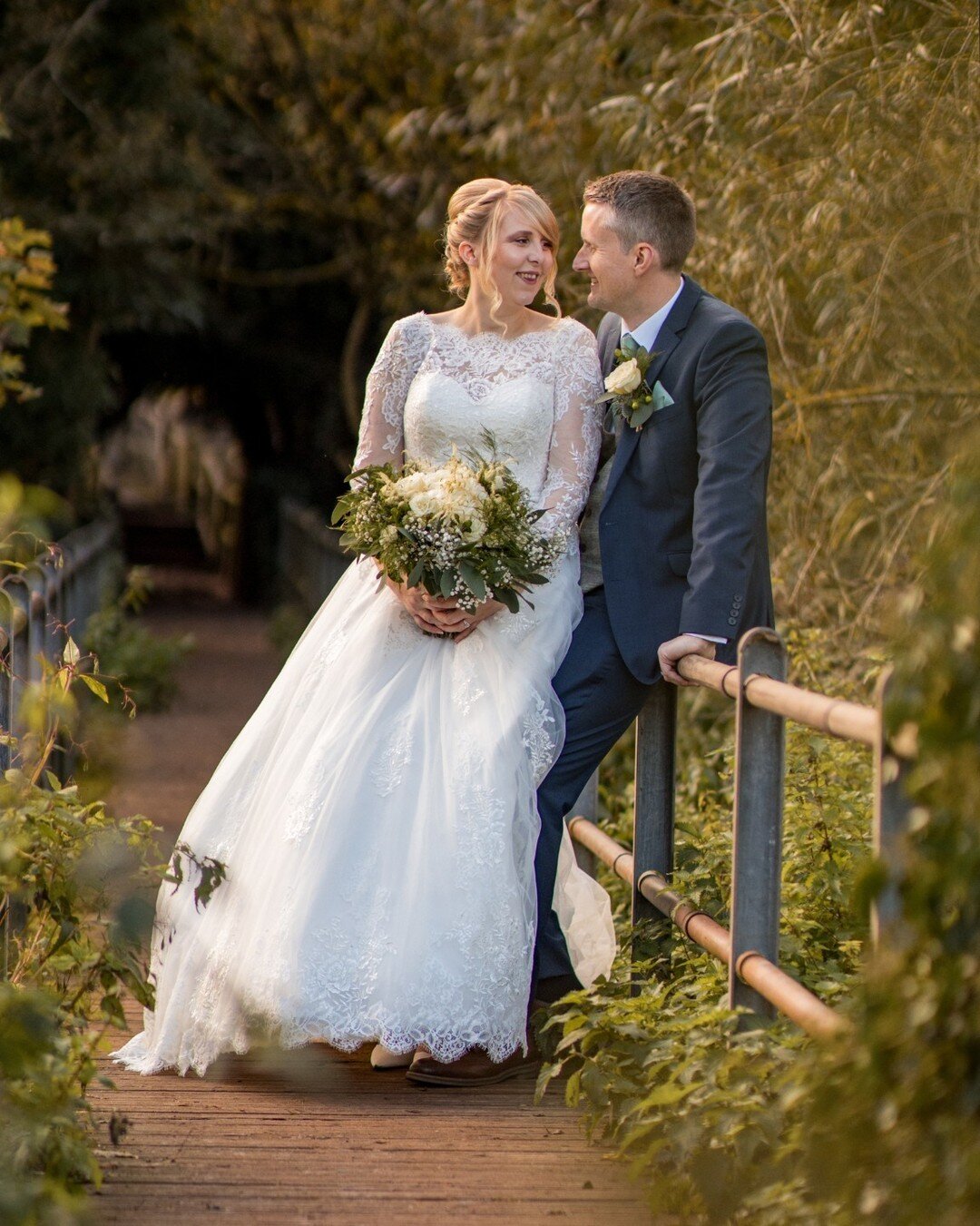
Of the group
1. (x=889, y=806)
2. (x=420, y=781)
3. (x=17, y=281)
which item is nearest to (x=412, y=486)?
(x=420, y=781)

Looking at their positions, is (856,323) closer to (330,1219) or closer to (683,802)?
(683,802)

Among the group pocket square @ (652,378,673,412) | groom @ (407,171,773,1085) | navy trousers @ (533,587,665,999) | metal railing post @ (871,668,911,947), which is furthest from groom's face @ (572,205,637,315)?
metal railing post @ (871,668,911,947)

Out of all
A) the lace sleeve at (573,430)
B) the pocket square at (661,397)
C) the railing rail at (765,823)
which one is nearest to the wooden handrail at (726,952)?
the railing rail at (765,823)

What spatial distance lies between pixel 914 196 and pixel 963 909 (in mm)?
4652

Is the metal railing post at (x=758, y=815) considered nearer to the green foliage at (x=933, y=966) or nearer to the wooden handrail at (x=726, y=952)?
the wooden handrail at (x=726, y=952)

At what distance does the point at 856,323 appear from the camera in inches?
233

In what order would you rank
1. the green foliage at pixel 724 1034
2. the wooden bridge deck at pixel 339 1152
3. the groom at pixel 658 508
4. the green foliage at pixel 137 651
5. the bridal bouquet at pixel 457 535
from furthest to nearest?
the green foliage at pixel 137 651, the bridal bouquet at pixel 457 535, the groom at pixel 658 508, the wooden bridge deck at pixel 339 1152, the green foliage at pixel 724 1034

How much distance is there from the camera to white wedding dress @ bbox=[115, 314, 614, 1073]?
12.7ft

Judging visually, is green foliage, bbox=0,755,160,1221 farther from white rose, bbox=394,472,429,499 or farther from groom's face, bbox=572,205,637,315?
groom's face, bbox=572,205,637,315

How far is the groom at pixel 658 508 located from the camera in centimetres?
398

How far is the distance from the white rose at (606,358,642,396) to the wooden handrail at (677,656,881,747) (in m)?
0.83

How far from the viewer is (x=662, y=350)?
423 centimetres

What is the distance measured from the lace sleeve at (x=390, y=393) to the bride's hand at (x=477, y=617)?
0.56 meters

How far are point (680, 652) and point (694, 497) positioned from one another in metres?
0.40
